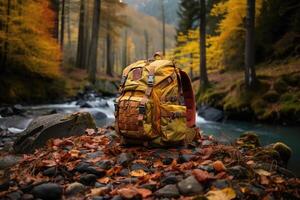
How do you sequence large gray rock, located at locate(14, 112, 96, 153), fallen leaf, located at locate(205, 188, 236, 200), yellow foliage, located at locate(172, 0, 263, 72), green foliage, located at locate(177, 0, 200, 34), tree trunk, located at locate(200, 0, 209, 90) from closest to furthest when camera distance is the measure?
1. fallen leaf, located at locate(205, 188, 236, 200)
2. large gray rock, located at locate(14, 112, 96, 153)
3. tree trunk, located at locate(200, 0, 209, 90)
4. yellow foliage, located at locate(172, 0, 263, 72)
5. green foliage, located at locate(177, 0, 200, 34)

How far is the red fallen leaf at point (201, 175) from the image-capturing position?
13.0 ft

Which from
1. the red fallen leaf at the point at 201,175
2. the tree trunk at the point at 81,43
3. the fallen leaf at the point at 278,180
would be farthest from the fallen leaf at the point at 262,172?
the tree trunk at the point at 81,43

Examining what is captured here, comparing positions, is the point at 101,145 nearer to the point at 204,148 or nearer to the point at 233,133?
the point at 204,148

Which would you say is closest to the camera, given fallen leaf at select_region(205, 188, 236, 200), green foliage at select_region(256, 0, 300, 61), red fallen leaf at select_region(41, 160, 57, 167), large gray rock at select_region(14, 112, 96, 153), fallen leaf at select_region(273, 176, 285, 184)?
fallen leaf at select_region(205, 188, 236, 200)

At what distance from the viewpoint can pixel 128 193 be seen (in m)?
3.73

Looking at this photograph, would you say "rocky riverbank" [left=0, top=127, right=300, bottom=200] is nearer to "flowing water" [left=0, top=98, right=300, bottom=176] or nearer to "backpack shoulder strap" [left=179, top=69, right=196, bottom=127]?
"backpack shoulder strap" [left=179, top=69, right=196, bottom=127]

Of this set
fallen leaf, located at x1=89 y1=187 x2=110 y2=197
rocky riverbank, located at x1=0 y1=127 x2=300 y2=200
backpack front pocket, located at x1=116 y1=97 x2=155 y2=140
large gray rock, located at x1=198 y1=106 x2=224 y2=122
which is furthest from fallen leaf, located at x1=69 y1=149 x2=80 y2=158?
large gray rock, located at x1=198 y1=106 x2=224 y2=122

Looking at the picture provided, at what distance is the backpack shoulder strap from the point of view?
6016 millimetres

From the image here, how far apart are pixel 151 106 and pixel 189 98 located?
4.38 ft

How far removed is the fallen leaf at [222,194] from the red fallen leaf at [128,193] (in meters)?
0.66

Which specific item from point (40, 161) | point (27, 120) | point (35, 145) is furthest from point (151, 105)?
point (27, 120)

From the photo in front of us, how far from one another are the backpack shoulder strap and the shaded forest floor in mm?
7614

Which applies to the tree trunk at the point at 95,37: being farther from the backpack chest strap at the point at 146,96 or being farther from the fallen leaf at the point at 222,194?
the fallen leaf at the point at 222,194

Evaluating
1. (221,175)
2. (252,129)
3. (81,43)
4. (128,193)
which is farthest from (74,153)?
(81,43)
